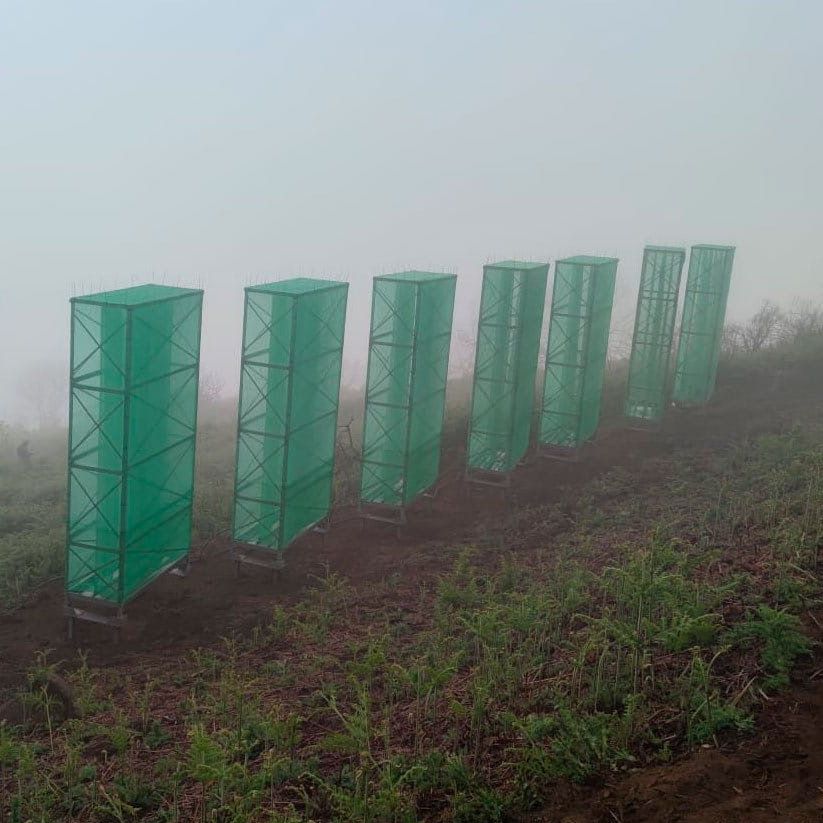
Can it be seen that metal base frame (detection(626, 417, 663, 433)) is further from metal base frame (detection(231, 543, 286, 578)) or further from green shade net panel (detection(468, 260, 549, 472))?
metal base frame (detection(231, 543, 286, 578))

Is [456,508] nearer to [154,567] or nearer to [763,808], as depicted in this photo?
[154,567]

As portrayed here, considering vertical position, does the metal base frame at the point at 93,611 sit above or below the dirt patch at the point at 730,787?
below

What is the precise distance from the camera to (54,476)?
19906 millimetres

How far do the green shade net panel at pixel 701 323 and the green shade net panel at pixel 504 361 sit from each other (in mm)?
5410

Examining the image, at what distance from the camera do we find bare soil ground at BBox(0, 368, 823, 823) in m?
4.87

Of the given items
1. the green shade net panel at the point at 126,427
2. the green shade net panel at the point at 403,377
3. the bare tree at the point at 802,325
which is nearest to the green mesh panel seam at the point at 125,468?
the green shade net panel at the point at 126,427

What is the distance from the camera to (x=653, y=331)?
721 inches

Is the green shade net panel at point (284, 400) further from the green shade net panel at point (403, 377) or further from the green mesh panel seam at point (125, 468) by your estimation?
the green mesh panel seam at point (125, 468)

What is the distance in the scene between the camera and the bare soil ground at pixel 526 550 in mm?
4871

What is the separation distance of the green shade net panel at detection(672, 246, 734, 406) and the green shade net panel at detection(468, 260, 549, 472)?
213 inches

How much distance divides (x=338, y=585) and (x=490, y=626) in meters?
3.83

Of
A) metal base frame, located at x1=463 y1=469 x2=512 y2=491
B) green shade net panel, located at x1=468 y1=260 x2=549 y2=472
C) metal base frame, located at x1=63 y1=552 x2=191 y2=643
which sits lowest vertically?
metal base frame, located at x1=63 y1=552 x2=191 y2=643

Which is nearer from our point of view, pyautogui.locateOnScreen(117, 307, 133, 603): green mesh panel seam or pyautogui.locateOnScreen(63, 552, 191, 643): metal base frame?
pyautogui.locateOnScreen(117, 307, 133, 603): green mesh panel seam

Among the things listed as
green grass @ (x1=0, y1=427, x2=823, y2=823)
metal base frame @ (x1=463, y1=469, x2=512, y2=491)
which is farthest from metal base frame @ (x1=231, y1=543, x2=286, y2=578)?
metal base frame @ (x1=463, y1=469, x2=512, y2=491)
